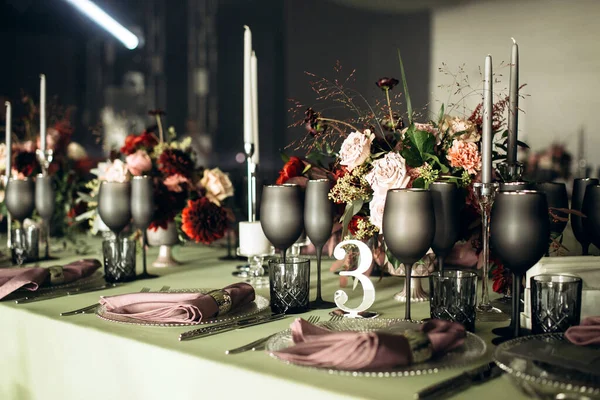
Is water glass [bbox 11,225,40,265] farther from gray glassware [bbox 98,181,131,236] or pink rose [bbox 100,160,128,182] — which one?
gray glassware [bbox 98,181,131,236]

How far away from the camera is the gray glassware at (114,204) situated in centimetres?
169

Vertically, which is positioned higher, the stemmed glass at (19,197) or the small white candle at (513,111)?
the small white candle at (513,111)

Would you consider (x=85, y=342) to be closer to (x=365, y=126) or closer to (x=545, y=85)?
(x=365, y=126)

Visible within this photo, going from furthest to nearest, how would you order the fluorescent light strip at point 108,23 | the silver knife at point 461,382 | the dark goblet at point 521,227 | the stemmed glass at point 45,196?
the fluorescent light strip at point 108,23
the stemmed glass at point 45,196
the dark goblet at point 521,227
the silver knife at point 461,382

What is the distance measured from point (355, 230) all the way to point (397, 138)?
0.23m

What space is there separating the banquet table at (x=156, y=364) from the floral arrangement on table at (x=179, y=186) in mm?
248

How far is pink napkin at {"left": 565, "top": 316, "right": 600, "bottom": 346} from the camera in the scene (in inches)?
35.5

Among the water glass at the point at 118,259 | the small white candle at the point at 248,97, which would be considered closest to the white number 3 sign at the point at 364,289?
the small white candle at the point at 248,97

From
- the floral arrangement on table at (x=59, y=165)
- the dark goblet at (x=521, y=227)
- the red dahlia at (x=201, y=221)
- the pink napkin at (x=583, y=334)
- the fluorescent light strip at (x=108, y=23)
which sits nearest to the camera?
the pink napkin at (x=583, y=334)

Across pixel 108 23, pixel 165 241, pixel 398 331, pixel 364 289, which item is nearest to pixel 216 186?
pixel 165 241

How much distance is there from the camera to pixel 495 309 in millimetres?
1263

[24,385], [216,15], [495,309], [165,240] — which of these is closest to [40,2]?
[216,15]

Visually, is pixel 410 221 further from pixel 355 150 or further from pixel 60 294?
pixel 60 294

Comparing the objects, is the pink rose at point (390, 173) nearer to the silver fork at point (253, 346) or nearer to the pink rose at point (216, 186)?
the silver fork at point (253, 346)
